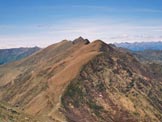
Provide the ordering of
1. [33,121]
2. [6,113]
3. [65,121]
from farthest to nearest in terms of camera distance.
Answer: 1. [65,121]
2. [6,113]
3. [33,121]

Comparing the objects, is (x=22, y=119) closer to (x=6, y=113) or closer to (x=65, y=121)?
(x=6, y=113)

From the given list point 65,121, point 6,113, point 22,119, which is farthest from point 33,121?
point 65,121

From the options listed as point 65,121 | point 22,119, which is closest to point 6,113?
point 22,119

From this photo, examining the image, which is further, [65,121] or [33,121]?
[65,121]

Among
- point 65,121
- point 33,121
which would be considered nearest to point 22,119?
point 33,121

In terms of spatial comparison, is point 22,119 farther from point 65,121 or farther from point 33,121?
point 65,121

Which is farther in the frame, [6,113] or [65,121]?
[65,121]

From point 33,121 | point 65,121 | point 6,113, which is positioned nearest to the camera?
point 33,121

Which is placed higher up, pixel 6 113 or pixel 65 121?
pixel 6 113

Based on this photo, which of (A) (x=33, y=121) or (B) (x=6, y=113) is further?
(B) (x=6, y=113)
